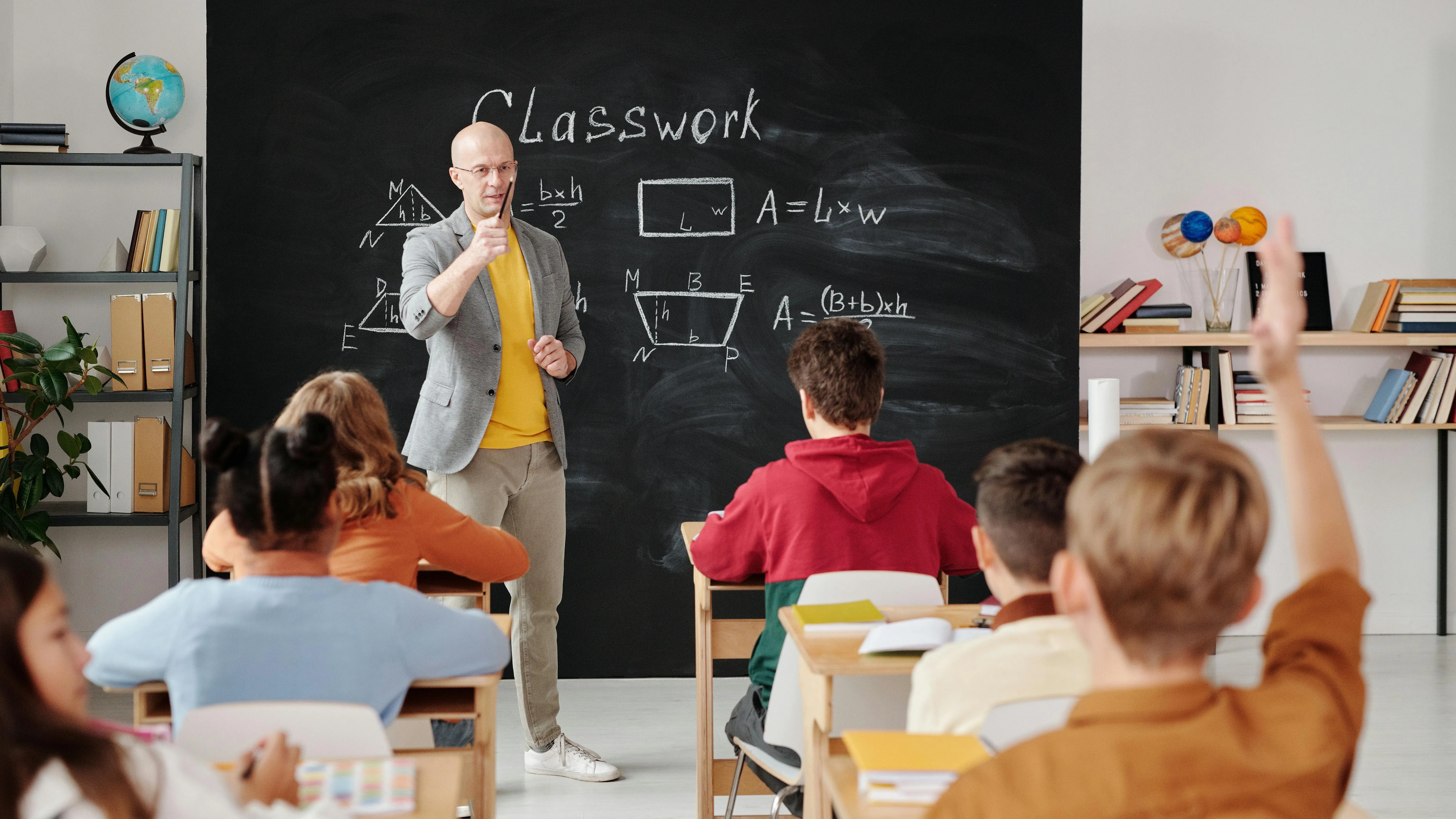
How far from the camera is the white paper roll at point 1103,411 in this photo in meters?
2.63

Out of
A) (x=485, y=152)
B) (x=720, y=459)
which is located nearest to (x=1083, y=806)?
(x=485, y=152)

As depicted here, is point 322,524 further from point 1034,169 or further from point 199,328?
point 1034,169

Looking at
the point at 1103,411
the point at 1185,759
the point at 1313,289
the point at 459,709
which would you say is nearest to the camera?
the point at 1185,759

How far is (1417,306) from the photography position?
177 inches

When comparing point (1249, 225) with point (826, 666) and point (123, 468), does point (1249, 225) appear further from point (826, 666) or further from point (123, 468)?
point (123, 468)

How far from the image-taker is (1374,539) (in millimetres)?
4742

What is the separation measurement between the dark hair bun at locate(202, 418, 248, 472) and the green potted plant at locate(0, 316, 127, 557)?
2357 mm

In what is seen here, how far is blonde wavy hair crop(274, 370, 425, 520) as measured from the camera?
2.05m

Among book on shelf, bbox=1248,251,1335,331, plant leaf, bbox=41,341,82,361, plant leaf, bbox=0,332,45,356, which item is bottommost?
plant leaf, bbox=41,341,82,361

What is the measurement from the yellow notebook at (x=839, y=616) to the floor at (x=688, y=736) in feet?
4.17

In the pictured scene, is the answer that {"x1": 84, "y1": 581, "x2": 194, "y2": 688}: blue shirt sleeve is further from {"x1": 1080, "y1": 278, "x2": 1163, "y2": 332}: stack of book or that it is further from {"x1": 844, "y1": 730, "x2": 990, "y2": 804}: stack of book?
{"x1": 1080, "y1": 278, "x2": 1163, "y2": 332}: stack of book

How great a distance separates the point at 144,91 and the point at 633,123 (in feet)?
5.32

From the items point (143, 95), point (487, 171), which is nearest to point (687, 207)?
point (487, 171)

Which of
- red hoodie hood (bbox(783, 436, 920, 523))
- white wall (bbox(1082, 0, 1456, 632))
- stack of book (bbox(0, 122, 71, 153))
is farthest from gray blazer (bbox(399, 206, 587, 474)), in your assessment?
white wall (bbox(1082, 0, 1456, 632))
